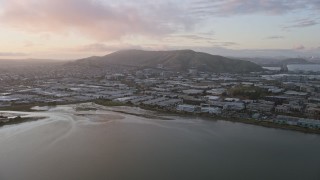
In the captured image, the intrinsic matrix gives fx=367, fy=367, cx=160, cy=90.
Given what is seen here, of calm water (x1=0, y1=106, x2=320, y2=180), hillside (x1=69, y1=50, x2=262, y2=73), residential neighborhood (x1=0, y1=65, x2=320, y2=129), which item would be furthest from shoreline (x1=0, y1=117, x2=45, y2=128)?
hillside (x1=69, y1=50, x2=262, y2=73)

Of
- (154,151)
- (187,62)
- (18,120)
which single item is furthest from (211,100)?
(187,62)

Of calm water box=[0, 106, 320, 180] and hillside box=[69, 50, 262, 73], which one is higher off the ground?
hillside box=[69, 50, 262, 73]

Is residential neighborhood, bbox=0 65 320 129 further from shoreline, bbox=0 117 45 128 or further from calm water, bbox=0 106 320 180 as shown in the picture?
shoreline, bbox=0 117 45 128

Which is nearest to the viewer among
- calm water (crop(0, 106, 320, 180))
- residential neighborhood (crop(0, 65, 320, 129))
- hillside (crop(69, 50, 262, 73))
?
calm water (crop(0, 106, 320, 180))

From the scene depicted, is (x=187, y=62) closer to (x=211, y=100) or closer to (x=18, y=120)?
(x=211, y=100)

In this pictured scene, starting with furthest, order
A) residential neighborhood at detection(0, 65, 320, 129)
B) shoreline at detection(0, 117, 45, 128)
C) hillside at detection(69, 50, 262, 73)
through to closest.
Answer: hillside at detection(69, 50, 262, 73) < residential neighborhood at detection(0, 65, 320, 129) < shoreline at detection(0, 117, 45, 128)

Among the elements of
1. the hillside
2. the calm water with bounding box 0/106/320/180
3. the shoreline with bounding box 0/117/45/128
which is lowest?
the calm water with bounding box 0/106/320/180

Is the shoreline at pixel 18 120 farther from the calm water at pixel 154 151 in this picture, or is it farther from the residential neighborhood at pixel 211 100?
the residential neighborhood at pixel 211 100

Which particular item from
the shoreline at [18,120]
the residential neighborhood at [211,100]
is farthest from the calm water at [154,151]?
the residential neighborhood at [211,100]

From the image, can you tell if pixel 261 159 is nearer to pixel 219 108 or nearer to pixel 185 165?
pixel 185 165
